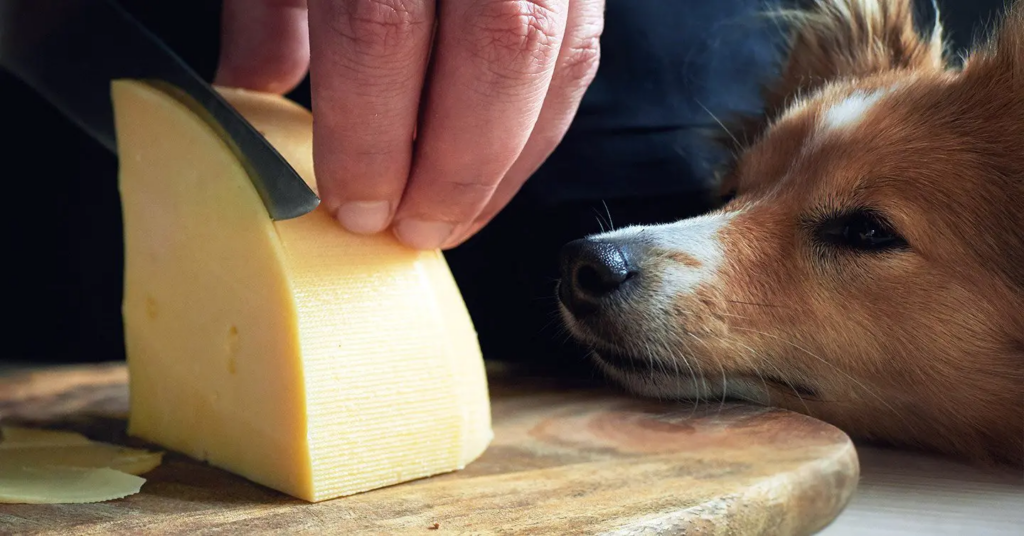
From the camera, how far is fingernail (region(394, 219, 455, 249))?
1.10 m

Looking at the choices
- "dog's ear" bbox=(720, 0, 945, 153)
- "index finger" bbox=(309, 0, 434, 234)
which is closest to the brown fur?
"dog's ear" bbox=(720, 0, 945, 153)

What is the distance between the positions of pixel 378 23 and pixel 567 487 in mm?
543

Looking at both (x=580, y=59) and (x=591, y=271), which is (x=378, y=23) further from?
(x=591, y=271)

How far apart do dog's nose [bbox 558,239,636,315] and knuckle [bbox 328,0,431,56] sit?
51 cm

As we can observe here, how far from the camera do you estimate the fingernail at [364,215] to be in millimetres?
1052

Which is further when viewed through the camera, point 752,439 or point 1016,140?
point 1016,140

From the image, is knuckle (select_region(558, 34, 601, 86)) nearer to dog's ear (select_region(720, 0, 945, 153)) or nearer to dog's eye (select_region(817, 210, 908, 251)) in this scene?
dog's eye (select_region(817, 210, 908, 251))

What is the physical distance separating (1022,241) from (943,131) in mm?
198

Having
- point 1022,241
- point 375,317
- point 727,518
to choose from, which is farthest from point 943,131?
point 375,317

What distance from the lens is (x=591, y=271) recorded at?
4.51 feet

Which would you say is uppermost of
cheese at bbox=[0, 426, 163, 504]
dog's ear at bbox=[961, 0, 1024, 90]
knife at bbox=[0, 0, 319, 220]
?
dog's ear at bbox=[961, 0, 1024, 90]

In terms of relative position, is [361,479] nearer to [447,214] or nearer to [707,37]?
[447,214]

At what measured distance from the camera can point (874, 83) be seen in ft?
5.29

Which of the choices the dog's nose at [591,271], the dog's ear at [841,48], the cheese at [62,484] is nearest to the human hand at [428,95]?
the dog's nose at [591,271]
